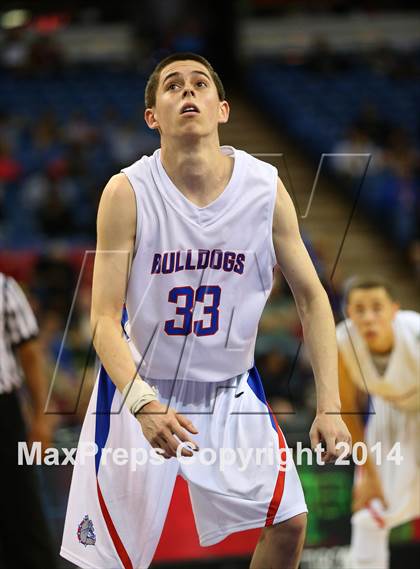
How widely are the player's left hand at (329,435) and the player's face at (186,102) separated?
0.96 m

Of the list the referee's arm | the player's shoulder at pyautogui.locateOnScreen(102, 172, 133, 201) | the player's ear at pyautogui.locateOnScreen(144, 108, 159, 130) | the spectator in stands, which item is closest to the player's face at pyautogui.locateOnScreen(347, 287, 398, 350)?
the referee's arm

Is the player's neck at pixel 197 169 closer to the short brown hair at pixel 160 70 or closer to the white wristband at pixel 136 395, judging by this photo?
the short brown hair at pixel 160 70

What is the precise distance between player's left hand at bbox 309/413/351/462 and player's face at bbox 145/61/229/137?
0.96m

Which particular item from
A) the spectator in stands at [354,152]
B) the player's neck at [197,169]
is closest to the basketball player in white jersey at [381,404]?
the player's neck at [197,169]

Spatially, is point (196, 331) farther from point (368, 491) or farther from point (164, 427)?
point (368, 491)

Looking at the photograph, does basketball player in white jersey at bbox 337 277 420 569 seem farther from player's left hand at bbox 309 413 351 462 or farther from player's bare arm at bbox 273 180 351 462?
player's left hand at bbox 309 413 351 462

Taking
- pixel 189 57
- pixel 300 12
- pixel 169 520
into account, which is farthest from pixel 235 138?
pixel 189 57

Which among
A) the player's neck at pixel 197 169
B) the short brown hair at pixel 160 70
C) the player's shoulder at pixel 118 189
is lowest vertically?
the player's shoulder at pixel 118 189

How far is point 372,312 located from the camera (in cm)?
494

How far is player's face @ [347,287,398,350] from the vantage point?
4.93m

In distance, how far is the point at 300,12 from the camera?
58.6ft

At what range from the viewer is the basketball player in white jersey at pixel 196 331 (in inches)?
127

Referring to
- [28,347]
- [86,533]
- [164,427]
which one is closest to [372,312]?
[28,347]

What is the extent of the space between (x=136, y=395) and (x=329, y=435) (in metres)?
0.61
